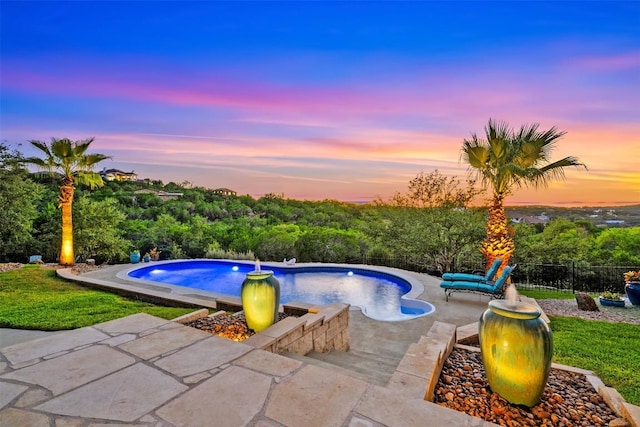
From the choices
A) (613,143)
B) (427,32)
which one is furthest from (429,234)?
(613,143)

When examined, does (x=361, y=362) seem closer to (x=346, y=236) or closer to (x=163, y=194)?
(x=346, y=236)

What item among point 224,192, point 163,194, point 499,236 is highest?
point 224,192

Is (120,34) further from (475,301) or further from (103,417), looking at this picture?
(475,301)

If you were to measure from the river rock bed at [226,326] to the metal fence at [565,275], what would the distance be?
8.81 m

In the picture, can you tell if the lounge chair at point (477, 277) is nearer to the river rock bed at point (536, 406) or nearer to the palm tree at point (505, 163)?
the palm tree at point (505, 163)

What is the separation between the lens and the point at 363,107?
460 inches

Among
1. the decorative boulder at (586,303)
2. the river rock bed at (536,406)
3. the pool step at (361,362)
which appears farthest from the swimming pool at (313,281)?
the river rock bed at (536,406)

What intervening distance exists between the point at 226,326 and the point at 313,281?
24.0 feet

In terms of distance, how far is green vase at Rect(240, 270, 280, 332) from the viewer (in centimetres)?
375

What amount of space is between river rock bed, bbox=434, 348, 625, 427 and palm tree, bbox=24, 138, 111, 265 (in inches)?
518

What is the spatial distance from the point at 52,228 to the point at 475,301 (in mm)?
16155

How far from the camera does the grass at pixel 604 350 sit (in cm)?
328

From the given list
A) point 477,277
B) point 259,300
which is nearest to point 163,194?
point 477,277

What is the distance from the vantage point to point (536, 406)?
2352 mm
